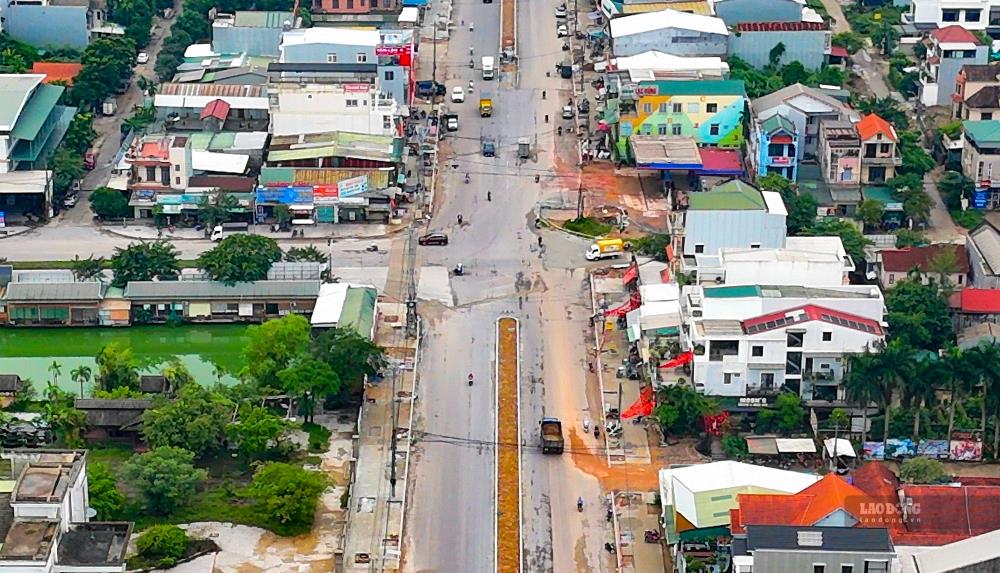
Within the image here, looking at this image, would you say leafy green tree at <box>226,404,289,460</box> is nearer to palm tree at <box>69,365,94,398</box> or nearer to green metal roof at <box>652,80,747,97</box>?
palm tree at <box>69,365,94,398</box>

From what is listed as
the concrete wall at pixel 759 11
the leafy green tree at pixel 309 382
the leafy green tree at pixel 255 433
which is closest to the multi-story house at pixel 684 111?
the concrete wall at pixel 759 11

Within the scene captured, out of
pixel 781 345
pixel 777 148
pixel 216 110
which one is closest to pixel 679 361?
pixel 781 345

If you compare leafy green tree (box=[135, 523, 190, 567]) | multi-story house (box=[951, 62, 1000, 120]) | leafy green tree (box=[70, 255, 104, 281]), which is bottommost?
leafy green tree (box=[135, 523, 190, 567])

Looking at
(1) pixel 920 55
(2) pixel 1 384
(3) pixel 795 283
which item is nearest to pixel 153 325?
(2) pixel 1 384

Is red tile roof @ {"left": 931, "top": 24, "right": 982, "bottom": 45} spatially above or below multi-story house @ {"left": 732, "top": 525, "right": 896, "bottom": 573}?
above

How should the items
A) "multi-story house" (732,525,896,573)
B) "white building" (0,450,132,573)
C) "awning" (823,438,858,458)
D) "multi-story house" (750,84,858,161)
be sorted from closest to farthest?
"multi-story house" (732,525,896,573), "white building" (0,450,132,573), "awning" (823,438,858,458), "multi-story house" (750,84,858,161)

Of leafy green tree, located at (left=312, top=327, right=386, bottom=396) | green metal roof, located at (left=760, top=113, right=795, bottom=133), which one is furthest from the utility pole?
green metal roof, located at (left=760, top=113, right=795, bottom=133)

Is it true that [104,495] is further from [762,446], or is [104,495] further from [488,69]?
[488,69]
